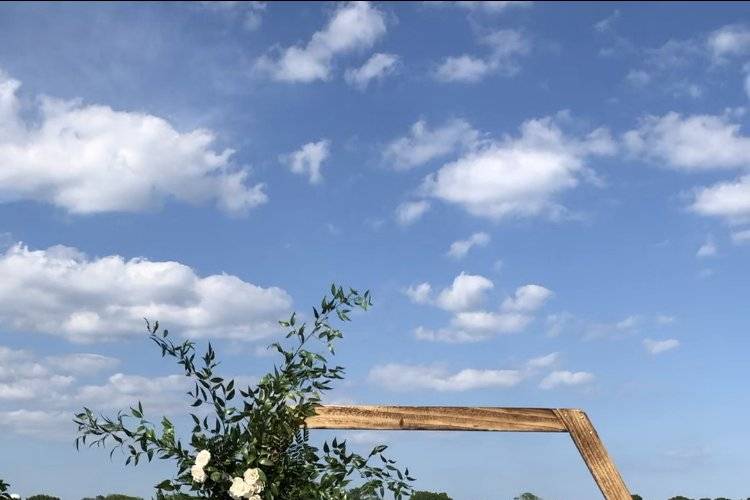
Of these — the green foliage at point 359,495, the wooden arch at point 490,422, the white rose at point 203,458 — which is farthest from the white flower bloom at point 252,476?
the green foliage at point 359,495

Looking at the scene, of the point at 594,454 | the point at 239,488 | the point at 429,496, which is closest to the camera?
the point at 239,488

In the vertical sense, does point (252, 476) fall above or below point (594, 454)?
below

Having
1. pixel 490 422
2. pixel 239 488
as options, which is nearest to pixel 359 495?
pixel 239 488

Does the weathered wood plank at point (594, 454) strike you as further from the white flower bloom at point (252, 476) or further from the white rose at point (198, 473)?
the white rose at point (198, 473)

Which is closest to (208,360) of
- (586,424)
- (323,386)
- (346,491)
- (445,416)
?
(323,386)

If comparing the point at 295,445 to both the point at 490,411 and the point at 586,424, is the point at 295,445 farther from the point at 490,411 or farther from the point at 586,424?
the point at 586,424

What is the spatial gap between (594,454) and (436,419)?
1155 mm

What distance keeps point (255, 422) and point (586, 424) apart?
239 cm

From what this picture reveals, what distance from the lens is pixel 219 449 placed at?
5.96 m

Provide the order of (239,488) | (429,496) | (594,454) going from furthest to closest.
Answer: (429,496) < (594,454) < (239,488)

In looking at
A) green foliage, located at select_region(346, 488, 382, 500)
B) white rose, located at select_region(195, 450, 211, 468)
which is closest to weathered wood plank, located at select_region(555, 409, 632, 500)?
green foliage, located at select_region(346, 488, 382, 500)

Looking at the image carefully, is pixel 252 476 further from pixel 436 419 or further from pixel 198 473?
pixel 436 419

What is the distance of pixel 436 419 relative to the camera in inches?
238

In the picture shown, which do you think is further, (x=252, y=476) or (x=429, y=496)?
(x=429, y=496)
